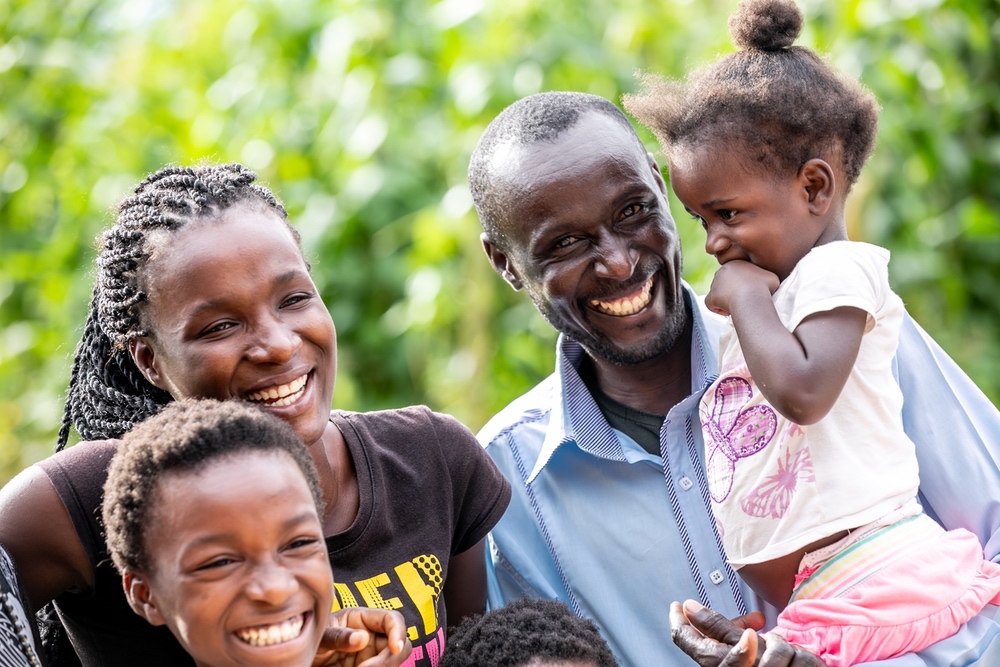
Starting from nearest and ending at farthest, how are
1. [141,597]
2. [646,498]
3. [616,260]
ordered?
[141,597], [616,260], [646,498]

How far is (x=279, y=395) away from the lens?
2.41m

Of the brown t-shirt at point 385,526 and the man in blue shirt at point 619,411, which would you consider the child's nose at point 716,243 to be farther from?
the brown t-shirt at point 385,526

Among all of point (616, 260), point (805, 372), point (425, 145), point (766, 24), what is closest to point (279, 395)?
point (616, 260)

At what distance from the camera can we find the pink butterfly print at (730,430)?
8.66ft

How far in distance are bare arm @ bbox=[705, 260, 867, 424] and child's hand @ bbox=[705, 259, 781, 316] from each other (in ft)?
0.08

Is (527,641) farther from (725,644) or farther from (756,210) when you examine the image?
(756,210)

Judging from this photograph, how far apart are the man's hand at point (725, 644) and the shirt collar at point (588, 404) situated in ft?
2.05

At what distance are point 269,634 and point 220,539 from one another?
0.64 feet

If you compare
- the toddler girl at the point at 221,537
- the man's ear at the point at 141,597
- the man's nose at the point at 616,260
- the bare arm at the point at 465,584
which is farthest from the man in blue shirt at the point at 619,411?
the man's ear at the point at 141,597

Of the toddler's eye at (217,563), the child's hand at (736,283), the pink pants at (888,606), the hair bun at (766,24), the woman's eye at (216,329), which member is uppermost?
the hair bun at (766,24)

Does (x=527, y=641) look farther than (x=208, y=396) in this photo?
Yes

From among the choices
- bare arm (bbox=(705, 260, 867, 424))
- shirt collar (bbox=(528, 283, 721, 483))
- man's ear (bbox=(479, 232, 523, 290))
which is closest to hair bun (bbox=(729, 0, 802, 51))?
bare arm (bbox=(705, 260, 867, 424))

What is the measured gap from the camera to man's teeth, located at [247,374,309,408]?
7.86ft

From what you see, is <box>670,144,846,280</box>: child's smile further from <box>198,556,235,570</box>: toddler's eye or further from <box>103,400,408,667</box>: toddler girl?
<box>198,556,235,570</box>: toddler's eye
